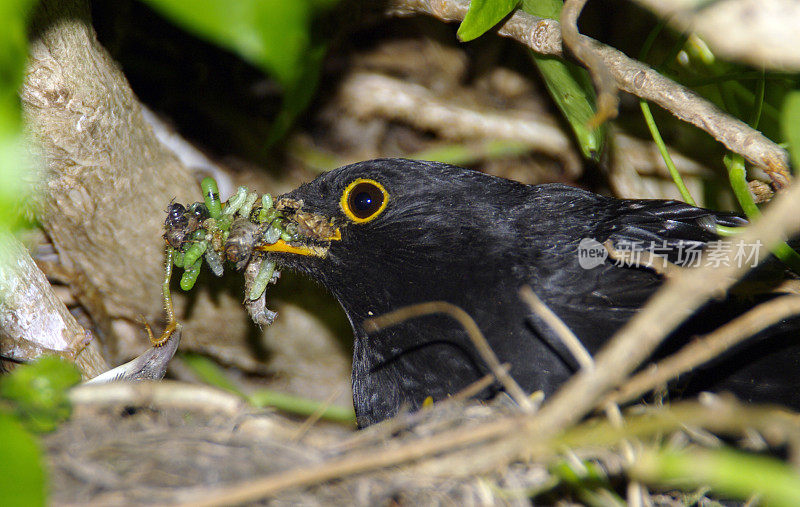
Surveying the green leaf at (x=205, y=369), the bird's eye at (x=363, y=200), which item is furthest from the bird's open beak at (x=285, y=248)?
the green leaf at (x=205, y=369)

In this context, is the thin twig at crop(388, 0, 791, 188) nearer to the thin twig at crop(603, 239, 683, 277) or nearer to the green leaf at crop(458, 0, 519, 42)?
the green leaf at crop(458, 0, 519, 42)

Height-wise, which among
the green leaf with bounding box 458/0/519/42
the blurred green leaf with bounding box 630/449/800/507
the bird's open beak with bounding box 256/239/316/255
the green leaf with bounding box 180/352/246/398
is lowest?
the green leaf with bounding box 180/352/246/398

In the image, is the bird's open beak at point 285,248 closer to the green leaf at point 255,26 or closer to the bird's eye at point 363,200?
the bird's eye at point 363,200

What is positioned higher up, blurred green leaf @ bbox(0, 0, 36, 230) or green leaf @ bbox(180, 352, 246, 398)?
blurred green leaf @ bbox(0, 0, 36, 230)

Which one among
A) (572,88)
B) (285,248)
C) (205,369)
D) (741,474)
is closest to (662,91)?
(572,88)

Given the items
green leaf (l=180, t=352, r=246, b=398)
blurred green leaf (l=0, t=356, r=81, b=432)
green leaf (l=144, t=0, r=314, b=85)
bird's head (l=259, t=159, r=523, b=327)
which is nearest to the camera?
green leaf (l=144, t=0, r=314, b=85)

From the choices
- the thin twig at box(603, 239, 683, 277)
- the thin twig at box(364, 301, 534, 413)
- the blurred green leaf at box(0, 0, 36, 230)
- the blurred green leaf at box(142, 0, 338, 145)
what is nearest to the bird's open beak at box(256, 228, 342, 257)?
the thin twig at box(364, 301, 534, 413)

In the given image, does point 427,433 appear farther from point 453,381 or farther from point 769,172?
point 769,172
